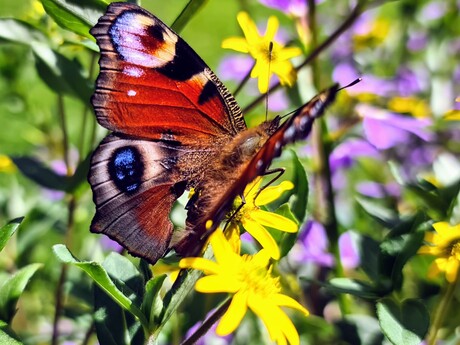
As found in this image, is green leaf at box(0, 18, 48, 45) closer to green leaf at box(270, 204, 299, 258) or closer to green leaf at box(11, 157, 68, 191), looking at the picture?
green leaf at box(11, 157, 68, 191)

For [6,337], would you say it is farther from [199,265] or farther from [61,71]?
[61,71]

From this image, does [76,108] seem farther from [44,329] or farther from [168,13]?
[44,329]

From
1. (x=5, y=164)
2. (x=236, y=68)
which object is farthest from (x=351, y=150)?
(x=5, y=164)

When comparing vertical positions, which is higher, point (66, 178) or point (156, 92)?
point (156, 92)

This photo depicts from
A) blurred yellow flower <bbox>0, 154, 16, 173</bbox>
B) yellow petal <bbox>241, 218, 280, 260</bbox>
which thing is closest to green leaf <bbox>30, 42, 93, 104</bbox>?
blurred yellow flower <bbox>0, 154, 16, 173</bbox>

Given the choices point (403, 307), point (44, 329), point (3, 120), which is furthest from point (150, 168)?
point (3, 120)

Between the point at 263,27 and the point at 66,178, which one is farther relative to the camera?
the point at 263,27

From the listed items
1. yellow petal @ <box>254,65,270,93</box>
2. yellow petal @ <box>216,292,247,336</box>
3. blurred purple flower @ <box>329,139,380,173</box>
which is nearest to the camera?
yellow petal @ <box>216,292,247,336</box>

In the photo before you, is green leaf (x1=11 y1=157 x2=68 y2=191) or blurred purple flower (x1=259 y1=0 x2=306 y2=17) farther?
blurred purple flower (x1=259 y1=0 x2=306 y2=17)
